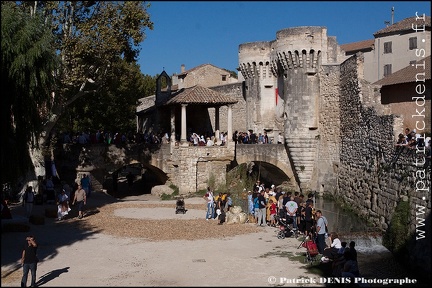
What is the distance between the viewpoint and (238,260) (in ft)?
45.9

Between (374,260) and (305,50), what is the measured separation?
16.0m

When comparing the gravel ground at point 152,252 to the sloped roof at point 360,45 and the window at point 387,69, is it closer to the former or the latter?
the window at point 387,69

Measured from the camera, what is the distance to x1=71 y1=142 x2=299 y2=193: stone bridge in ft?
96.3

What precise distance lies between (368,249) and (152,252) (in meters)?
7.11

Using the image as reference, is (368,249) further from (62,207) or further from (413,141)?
(62,207)

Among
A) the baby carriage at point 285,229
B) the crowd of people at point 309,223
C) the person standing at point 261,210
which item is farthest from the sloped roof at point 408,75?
the baby carriage at point 285,229

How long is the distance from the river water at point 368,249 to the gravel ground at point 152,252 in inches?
76.8

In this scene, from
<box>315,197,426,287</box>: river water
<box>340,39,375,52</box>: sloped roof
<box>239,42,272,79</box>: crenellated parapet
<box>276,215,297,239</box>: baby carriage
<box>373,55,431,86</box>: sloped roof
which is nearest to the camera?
<box>315,197,426,287</box>: river water

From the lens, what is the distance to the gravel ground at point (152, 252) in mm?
11898

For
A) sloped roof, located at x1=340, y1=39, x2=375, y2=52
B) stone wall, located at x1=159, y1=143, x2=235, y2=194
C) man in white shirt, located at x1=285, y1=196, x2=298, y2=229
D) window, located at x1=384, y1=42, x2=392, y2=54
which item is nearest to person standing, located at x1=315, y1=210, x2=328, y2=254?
man in white shirt, located at x1=285, y1=196, x2=298, y2=229

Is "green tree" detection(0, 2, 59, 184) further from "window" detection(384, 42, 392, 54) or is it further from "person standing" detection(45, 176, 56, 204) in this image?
"window" detection(384, 42, 392, 54)

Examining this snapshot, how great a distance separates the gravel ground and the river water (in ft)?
6.40

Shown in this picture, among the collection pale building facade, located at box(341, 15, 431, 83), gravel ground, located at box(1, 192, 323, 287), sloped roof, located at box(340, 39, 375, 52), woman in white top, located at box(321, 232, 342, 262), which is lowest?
gravel ground, located at box(1, 192, 323, 287)

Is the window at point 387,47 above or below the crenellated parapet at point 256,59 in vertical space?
above
